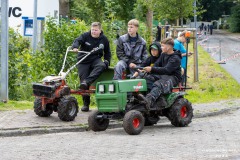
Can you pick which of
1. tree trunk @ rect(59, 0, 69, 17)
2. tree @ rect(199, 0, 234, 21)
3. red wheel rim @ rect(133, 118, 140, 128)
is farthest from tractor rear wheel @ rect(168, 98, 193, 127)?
tree @ rect(199, 0, 234, 21)

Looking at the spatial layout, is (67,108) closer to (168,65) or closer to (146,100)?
(146,100)

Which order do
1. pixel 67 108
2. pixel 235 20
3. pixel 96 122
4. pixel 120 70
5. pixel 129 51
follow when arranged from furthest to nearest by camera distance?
1. pixel 235 20
2. pixel 129 51
3. pixel 120 70
4. pixel 67 108
5. pixel 96 122

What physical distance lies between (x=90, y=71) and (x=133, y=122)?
9.65ft

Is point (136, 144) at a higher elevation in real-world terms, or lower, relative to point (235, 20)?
lower

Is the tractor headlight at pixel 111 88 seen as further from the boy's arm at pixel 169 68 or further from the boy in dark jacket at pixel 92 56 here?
the boy in dark jacket at pixel 92 56

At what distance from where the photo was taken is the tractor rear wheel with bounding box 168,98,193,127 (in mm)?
13695

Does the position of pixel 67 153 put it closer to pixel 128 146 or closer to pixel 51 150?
pixel 51 150

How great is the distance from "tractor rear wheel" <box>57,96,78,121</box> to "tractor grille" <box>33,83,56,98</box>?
0.24 m

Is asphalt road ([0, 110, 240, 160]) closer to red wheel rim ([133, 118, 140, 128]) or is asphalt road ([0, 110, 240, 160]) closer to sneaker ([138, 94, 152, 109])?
red wheel rim ([133, 118, 140, 128])

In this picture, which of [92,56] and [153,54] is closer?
[153,54]

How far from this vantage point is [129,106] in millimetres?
13062

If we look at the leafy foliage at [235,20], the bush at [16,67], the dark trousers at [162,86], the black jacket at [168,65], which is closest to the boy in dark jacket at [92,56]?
the black jacket at [168,65]

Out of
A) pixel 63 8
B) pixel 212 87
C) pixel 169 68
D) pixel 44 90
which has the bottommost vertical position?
pixel 212 87

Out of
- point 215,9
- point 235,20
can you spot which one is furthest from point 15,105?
point 215,9
